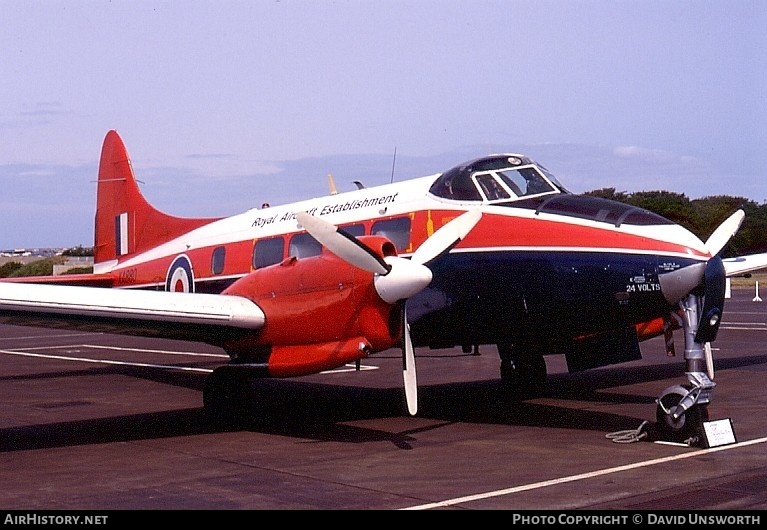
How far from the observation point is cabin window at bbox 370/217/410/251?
12750 millimetres

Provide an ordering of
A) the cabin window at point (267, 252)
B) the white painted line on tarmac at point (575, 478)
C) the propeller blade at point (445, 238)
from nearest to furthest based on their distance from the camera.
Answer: the white painted line on tarmac at point (575, 478) < the propeller blade at point (445, 238) < the cabin window at point (267, 252)

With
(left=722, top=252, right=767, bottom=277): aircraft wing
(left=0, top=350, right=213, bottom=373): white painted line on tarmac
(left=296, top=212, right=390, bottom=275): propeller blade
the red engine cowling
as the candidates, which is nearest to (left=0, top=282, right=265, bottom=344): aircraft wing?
the red engine cowling

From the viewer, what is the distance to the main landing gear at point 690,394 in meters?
10.5

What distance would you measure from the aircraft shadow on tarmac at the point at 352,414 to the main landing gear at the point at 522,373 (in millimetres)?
232

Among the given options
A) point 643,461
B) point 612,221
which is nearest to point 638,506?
point 643,461

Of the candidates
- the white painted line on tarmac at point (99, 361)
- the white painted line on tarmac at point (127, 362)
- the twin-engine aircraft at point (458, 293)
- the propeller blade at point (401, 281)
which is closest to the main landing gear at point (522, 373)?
the twin-engine aircraft at point (458, 293)

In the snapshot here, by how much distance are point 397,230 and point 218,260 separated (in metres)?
4.35

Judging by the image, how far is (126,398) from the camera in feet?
53.4

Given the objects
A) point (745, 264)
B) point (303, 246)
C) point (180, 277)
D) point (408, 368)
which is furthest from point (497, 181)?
point (745, 264)

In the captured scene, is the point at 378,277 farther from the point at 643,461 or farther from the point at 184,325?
the point at 643,461

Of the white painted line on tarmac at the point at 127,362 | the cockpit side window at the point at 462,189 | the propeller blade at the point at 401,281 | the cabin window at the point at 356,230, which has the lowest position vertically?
the white painted line on tarmac at the point at 127,362

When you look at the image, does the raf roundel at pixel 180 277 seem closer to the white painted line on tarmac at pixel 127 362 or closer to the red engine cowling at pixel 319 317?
the white painted line on tarmac at pixel 127 362

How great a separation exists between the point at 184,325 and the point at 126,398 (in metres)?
5.51

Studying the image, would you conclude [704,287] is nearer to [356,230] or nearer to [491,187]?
[491,187]
